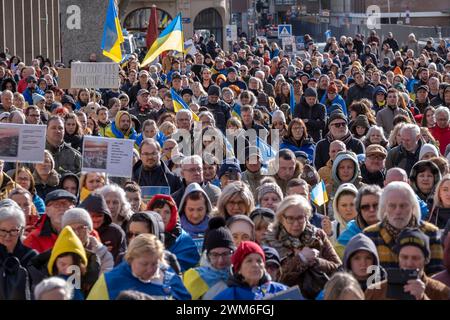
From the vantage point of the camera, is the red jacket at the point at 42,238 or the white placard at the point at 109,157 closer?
the red jacket at the point at 42,238

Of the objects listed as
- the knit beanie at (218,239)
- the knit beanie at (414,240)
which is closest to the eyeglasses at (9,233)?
the knit beanie at (218,239)

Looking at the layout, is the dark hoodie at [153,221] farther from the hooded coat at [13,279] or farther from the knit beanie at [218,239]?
the hooded coat at [13,279]

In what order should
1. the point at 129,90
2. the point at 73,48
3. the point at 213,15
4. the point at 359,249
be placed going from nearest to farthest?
the point at 359,249
the point at 129,90
the point at 73,48
the point at 213,15

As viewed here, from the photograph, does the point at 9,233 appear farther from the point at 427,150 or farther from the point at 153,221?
the point at 427,150

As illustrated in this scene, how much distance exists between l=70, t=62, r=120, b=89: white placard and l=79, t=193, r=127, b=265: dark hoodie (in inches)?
372

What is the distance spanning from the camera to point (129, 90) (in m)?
23.8

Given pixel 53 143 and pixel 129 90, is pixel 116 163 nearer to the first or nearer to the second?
pixel 53 143

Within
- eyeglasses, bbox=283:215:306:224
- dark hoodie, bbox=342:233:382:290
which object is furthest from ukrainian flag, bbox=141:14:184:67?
dark hoodie, bbox=342:233:382:290

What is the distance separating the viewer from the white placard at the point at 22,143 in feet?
41.8

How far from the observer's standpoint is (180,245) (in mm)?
9836

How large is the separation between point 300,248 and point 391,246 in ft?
2.05

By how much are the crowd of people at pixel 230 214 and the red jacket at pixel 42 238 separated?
0.03 feet
